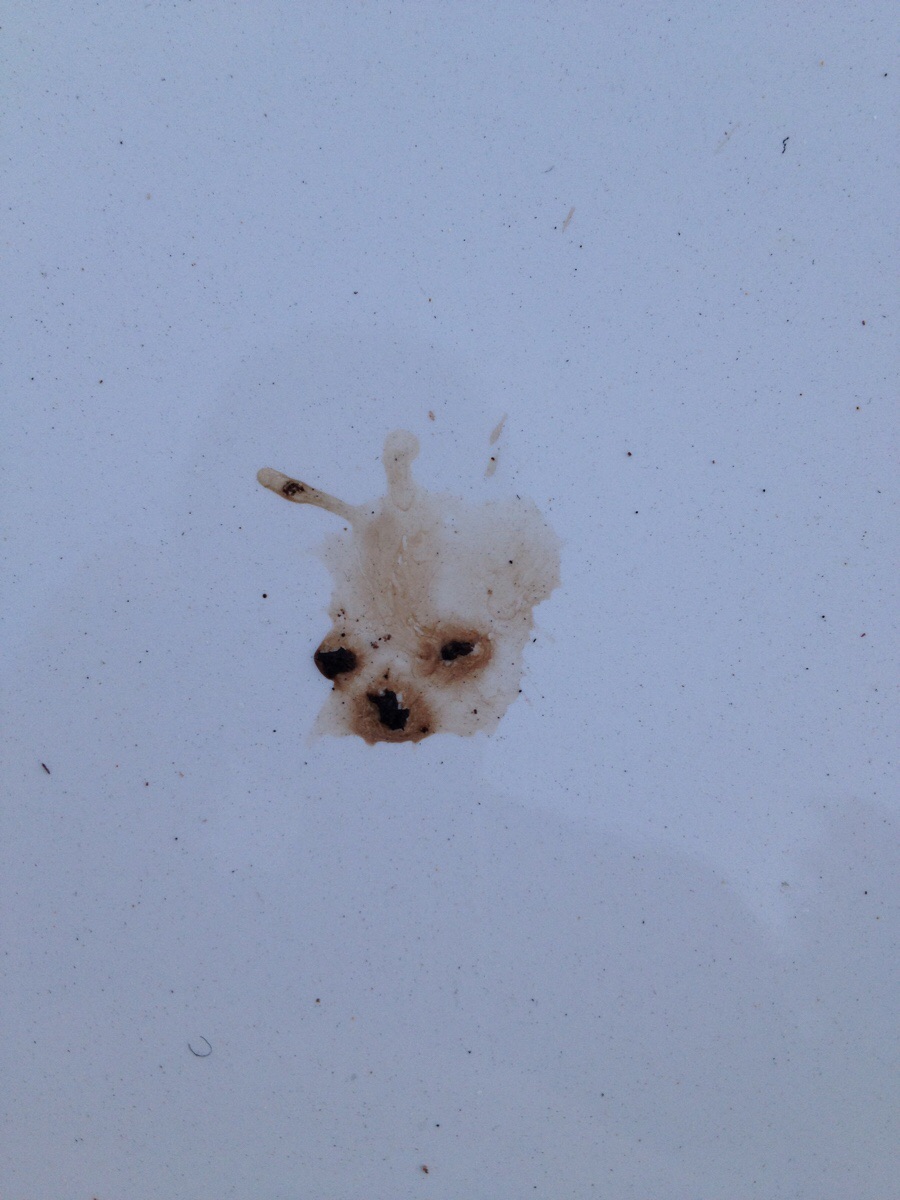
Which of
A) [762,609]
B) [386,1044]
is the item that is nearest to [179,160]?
[762,609]

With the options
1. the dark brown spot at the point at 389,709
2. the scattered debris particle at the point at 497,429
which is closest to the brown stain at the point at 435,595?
the dark brown spot at the point at 389,709

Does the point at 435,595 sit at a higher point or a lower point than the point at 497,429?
lower

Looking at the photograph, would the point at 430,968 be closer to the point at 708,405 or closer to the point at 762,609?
the point at 762,609

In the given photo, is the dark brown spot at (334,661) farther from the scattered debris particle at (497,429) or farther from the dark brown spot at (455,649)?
the scattered debris particle at (497,429)

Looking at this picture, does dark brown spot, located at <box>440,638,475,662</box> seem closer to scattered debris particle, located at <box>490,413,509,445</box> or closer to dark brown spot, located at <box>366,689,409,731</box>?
dark brown spot, located at <box>366,689,409,731</box>

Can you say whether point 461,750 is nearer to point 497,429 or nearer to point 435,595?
point 435,595

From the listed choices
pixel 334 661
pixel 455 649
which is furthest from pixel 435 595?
pixel 334 661

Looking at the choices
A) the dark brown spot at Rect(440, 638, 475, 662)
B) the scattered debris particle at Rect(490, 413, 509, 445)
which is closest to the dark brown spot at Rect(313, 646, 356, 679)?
the dark brown spot at Rect(440, 638, 475, 662)
